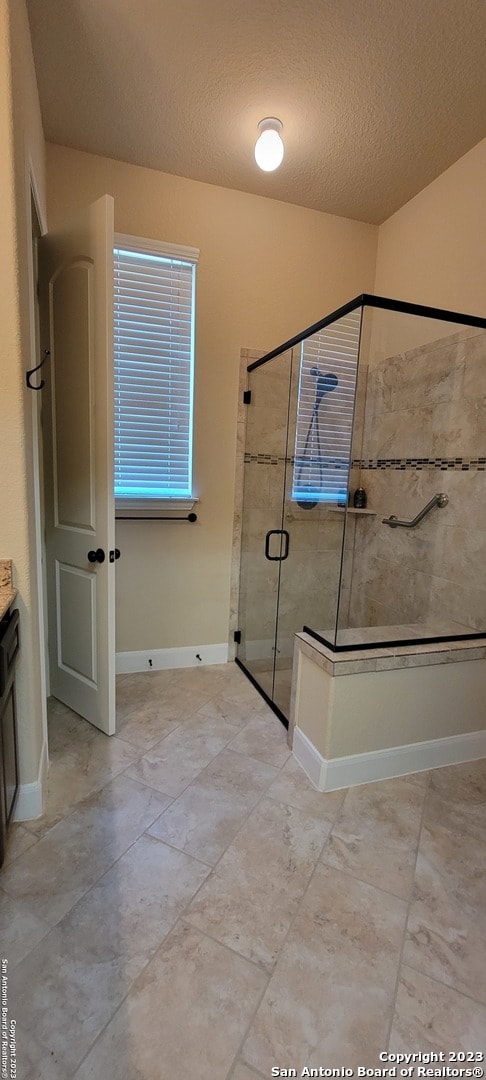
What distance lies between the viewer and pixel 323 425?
2670 millimetres

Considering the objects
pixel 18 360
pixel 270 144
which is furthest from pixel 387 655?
pixel 270 144

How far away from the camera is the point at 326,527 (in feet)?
8.40

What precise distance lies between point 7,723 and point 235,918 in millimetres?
896

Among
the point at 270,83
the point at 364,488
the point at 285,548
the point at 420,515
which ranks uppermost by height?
the point at 270,83

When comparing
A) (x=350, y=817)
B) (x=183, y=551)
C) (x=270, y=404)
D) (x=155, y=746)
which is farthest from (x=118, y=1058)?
(x=270, y=404)

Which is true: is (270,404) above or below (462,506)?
above

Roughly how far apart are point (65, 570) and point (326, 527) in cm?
145

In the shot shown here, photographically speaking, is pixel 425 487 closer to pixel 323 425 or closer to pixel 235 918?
pixel 323 425

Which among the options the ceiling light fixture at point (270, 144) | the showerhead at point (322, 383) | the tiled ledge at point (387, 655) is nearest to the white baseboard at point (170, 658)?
the tiled ledge at point (387, 655)

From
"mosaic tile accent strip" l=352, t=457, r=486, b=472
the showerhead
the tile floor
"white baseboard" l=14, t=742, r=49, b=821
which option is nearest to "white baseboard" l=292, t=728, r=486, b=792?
the tile floor

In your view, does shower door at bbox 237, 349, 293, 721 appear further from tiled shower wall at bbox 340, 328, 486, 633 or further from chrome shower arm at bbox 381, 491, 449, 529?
chrome shower arm at bbox 381, 491, 449, 529

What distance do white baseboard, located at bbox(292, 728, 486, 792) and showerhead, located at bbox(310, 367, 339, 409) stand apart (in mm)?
1889

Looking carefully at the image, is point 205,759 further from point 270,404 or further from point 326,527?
point 270,404

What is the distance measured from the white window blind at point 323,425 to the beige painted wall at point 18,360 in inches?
57.6
